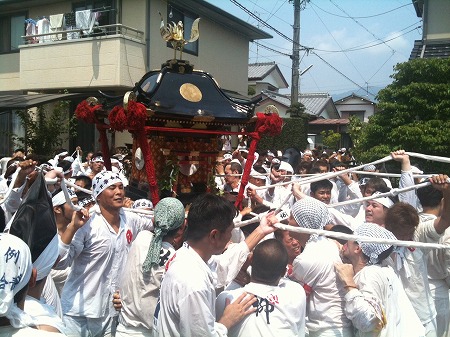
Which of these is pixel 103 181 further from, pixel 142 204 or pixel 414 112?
pixel 414 112

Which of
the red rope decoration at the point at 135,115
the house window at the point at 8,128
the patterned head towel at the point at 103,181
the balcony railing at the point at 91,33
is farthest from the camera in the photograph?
the house window at the point at 8,128

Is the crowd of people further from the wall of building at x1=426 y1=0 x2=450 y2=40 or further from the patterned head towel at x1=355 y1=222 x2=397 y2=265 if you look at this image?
the wall of building at x1=426 y1=0 x2=450 y2=40

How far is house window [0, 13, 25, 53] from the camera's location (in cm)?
1623

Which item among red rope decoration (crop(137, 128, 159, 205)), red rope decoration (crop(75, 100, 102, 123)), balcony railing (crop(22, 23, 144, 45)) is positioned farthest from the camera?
balcony railing (crop(22, 23, 144, 45))

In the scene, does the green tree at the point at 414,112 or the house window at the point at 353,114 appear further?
the house window at the point at 353,114

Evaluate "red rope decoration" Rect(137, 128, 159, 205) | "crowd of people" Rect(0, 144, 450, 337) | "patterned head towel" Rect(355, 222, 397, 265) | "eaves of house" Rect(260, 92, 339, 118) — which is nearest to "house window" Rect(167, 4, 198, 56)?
"red rope decoration" Rect(137, 128, 159, 205)

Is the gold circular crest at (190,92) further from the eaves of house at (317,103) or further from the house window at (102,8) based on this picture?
the eaves of house at (317,103)

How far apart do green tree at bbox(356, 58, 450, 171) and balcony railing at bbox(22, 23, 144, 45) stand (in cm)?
713

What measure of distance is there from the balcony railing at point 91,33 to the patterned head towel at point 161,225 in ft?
37.7

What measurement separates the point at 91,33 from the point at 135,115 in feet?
35.3

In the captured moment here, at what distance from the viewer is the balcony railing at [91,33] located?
13633mm

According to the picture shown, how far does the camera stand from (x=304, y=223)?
2.94 meters

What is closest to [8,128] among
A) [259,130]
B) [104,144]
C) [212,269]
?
[104,144]

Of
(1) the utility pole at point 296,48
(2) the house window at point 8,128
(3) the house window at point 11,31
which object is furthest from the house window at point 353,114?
(2) the house window at point 8,128
